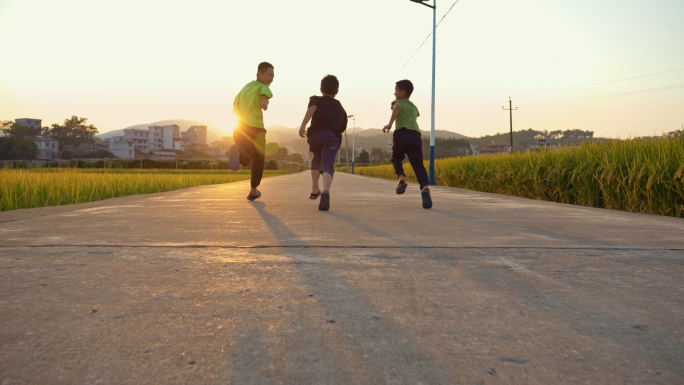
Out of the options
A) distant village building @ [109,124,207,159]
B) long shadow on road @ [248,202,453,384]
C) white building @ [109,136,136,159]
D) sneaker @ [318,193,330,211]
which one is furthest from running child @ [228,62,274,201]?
white building @ [109,136,136,159]

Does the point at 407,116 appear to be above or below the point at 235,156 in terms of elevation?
above

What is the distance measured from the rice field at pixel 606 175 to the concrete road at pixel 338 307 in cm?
276

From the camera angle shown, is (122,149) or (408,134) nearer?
(408,134)

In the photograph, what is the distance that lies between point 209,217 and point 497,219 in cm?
308

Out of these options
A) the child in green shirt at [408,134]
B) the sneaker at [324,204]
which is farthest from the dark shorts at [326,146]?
the child in green shirt at [408,134]

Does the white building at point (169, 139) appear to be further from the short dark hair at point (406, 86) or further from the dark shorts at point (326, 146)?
the dark shorts at point (326, 146)

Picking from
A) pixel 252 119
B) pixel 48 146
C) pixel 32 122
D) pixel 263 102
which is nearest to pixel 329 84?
pixel 263 102

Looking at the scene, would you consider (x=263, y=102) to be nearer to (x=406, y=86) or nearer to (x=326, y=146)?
(x=326, y=146)

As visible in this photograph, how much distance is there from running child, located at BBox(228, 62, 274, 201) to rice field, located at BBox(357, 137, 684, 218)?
16.3 ft

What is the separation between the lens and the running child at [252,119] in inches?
306

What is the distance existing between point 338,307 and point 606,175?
22.5ft

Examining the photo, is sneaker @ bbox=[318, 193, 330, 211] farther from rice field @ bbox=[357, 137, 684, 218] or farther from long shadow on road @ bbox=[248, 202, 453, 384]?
rice field @ bbox=[357, 137, 684, 218]

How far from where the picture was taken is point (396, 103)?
24.3ft

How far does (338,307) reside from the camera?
2262mm
